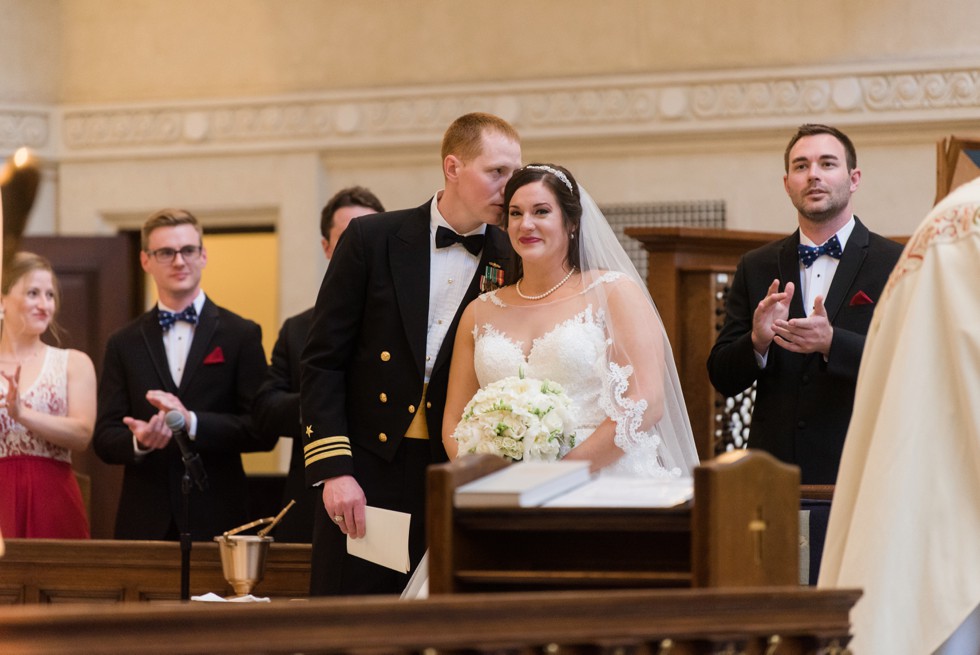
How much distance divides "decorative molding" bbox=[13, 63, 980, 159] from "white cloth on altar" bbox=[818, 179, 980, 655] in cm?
574

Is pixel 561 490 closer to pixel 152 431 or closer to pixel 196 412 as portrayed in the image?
pixel 152 431

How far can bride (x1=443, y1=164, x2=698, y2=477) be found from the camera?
13.6 feet

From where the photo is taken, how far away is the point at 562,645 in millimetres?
2158

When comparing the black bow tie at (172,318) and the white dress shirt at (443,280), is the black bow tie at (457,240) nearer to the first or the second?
the white dress shirt at (443,280)

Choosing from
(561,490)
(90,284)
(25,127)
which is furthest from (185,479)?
(25,127)

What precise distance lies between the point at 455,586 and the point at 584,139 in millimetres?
6423

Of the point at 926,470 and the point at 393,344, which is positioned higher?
the point at 393,344

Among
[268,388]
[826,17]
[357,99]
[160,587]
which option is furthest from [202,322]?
[826,17]

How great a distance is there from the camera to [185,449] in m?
4.95

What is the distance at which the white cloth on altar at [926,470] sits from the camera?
2.64 m

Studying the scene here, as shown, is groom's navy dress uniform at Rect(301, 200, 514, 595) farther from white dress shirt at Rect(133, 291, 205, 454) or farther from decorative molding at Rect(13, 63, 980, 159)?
decorative molding at Rect(13, 63, 980, 159)

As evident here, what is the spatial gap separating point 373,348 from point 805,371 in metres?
1.52

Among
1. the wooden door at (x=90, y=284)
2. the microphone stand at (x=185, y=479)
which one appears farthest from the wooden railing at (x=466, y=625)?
the wooden door at (x=90, y=284)

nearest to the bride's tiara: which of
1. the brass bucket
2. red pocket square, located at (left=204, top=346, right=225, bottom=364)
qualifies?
the brass bucket
